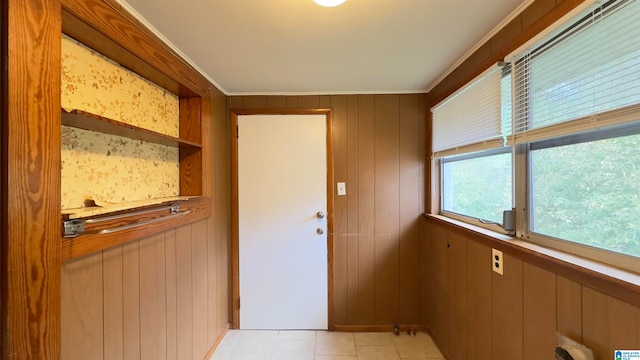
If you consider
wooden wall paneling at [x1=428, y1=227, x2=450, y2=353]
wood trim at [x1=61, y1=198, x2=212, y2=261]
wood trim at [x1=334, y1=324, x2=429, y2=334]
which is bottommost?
wood trim at [x1=334, y1=324, x2=429, y2=334]

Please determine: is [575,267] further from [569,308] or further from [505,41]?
[505,41]

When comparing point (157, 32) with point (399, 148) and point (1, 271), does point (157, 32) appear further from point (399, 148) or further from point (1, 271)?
point (399, 148)

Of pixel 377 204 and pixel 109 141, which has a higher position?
pixel 109 141

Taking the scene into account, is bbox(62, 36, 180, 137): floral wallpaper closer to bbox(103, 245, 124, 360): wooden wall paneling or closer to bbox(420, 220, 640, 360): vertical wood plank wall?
bbox(103, 245, 124, 360): wooden wall paneling

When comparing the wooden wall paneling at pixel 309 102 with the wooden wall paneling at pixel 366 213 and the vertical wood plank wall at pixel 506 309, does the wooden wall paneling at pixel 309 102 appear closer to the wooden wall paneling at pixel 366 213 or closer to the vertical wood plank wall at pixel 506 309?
the wooden wall paneling at pixel 366 213

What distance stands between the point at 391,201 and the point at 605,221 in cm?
157

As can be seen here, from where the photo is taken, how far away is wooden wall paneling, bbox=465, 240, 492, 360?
1.54 m

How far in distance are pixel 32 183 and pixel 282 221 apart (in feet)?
5.91

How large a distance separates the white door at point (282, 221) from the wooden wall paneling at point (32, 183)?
1.63 metres

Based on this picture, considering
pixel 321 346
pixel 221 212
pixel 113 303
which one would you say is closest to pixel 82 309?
pixel 113 303

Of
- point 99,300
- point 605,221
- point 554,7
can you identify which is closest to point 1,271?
point 99,300

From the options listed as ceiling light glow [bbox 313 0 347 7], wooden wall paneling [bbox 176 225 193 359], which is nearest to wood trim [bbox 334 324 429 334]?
wooden wall paneling [bbox 176 225 193 359]

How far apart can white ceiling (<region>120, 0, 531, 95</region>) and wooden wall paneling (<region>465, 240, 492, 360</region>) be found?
1.19 metres

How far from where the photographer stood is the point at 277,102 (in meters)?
2.52
